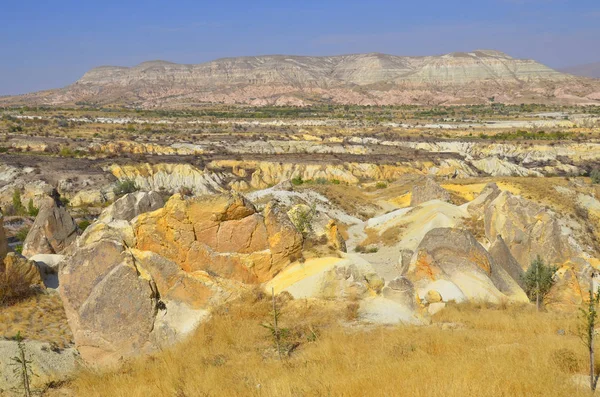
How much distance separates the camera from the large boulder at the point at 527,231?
21.8m

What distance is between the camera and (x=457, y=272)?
15.6 metres

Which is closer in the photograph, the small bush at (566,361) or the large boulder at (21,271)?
the small bush at (566,361)

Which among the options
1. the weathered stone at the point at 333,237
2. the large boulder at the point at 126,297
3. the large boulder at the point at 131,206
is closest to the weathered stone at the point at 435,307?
the weathered stone at the point at 333,237

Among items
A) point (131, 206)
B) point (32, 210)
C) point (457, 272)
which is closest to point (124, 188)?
point (32, 210)

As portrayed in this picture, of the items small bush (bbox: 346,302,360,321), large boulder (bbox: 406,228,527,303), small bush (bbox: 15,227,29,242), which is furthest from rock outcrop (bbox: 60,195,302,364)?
small bush (bbox: 15,227,29,242)

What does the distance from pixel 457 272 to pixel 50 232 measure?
15175mm

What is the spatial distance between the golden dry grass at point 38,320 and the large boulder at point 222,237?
308cm

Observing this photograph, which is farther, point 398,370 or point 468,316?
point 468,316

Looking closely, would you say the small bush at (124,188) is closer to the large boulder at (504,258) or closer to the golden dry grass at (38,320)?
the golden dry grass at (38,320)

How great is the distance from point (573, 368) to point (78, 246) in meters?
9.31

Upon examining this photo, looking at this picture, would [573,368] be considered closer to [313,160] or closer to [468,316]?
[468,316]

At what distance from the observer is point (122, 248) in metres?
11.6

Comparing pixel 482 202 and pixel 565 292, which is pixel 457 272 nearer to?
pixel 565 292

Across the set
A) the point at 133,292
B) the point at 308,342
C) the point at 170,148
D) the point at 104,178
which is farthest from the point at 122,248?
the point at 170,148
